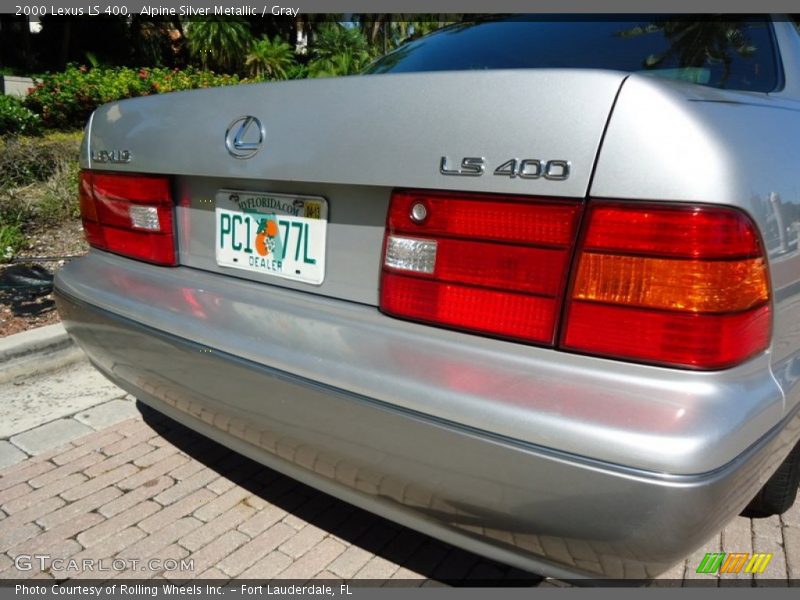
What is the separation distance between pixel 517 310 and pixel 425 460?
0.37 metres

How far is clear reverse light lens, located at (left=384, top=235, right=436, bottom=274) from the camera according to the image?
141cm

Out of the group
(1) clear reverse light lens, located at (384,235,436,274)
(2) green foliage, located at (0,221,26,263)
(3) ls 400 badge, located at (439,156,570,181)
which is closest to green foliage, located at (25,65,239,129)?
(2) green foliage, located at (0,221,26,263)

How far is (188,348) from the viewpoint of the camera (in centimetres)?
168

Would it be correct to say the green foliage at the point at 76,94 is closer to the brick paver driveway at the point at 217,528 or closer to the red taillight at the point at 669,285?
the brick paver driveway at the point at 217,528

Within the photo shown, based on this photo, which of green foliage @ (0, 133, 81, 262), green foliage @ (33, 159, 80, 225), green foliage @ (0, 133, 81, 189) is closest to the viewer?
green foliage @ (0, 133, 81, 262)

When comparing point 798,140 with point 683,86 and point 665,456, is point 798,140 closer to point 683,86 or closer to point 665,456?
point 683,86

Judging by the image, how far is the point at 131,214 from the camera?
6.64ft

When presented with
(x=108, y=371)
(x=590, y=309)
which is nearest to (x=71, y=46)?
(x=108, y=371)

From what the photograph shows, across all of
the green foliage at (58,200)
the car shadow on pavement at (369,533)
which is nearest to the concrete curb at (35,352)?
the car shadow on pavement at (369,533)

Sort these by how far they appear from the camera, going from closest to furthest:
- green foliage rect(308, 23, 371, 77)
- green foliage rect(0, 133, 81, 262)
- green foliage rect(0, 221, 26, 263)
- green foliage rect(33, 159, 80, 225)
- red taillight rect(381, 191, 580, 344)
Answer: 1. red taillight rect(381, 191, 580, 344)
2. green foliage rect(0, 221, 26, 263)
3. green foliage rect(0, 133, 81, 262)
4. green foliage rect(33, 159, 80, 225)
5. green foliage rect(308, 23, 371, 77)

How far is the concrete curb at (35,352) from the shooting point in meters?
3.07

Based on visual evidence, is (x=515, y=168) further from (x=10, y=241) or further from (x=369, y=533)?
(x=10, y=241)

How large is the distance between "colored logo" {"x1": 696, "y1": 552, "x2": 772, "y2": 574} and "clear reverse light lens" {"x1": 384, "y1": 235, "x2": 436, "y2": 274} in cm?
138

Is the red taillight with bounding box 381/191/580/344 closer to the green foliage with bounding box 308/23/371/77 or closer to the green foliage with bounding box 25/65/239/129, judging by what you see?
the green foliage with bounding box 25/65/239/129
